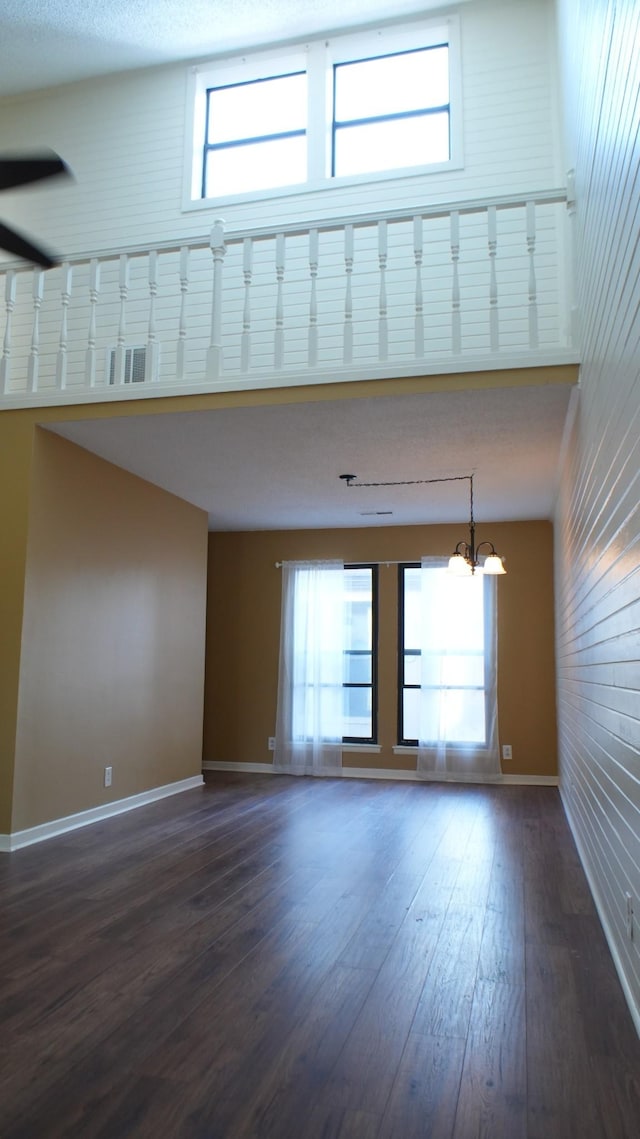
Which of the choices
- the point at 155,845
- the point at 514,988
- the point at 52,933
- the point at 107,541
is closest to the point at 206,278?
the point at 107,541

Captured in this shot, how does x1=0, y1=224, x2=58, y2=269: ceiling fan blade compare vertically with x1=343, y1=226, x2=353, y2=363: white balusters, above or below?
below

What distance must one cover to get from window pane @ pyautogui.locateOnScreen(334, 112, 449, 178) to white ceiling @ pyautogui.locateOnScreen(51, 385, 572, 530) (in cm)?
257

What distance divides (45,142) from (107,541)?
3929 millimetres

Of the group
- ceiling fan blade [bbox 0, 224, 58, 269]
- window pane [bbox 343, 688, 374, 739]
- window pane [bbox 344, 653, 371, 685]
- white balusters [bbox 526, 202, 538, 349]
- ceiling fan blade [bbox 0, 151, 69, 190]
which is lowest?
window pane [bbox 343, 688, 374, 739]

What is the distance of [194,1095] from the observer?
197 centimetres

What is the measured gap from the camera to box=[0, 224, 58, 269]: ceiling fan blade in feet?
9.17

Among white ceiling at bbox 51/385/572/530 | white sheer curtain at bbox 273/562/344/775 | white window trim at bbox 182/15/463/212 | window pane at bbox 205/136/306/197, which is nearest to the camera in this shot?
white ceiling at bbox 51/385/572/530

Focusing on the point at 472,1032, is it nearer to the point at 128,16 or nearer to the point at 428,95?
the point at 428,95

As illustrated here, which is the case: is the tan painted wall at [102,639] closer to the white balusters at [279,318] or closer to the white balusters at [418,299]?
the white balusters at [279,318]

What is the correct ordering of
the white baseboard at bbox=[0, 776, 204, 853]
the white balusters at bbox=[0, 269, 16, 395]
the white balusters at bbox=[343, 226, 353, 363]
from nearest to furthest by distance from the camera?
the white balusters at bbox=[343, 226, 353, 363], the white baseboard at bbox=[0, 776, 204, 853], the white balusters at bbox=[0, 269, 16, 395]

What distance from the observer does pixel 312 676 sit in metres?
7.79

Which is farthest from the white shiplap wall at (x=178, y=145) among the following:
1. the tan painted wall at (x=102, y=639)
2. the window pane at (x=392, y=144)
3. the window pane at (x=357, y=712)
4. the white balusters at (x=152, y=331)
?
the window pane at (x=357, y=712)

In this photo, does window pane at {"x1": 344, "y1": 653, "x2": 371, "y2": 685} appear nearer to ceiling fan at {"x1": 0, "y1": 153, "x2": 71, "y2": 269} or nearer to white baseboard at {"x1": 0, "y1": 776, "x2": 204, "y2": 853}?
white baseboard at {"x1": 0, "y1": 776, "x2": 204, "y2": 853}

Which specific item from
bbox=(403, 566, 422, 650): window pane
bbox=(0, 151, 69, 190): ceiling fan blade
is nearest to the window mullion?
bbox=(403, 566, 422, 650): window pane
